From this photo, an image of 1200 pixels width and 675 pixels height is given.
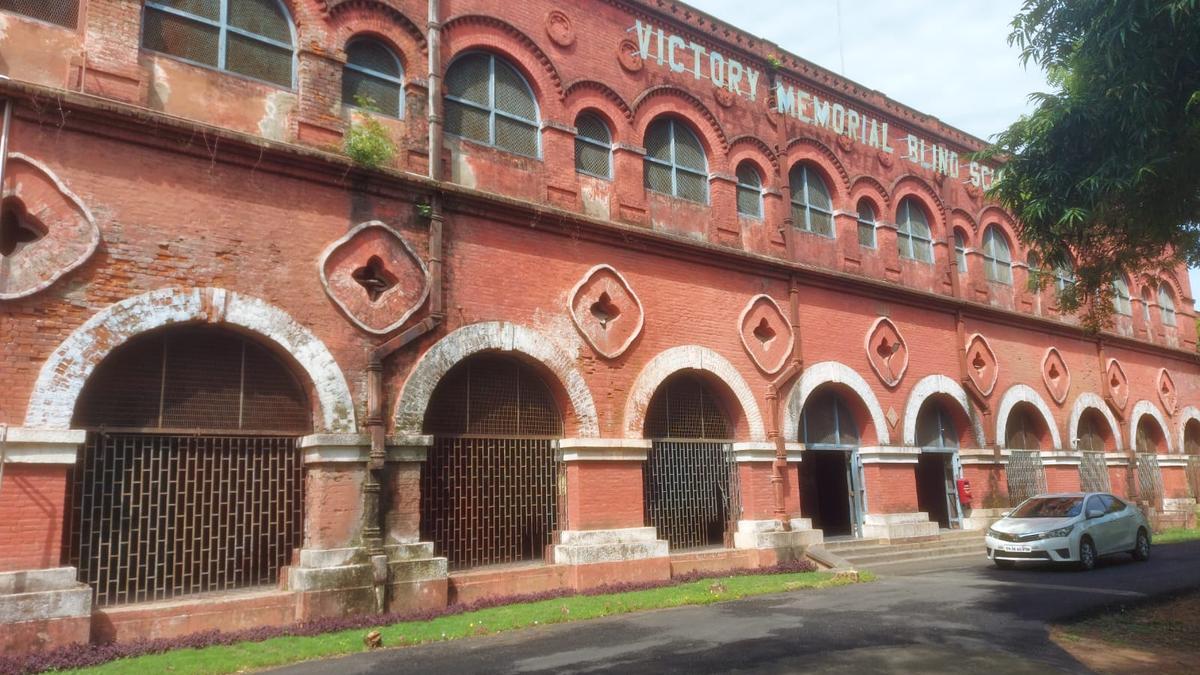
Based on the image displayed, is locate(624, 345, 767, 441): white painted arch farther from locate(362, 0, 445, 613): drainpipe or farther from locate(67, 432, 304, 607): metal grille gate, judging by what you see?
locate(67, 432, 304, 607): metal grille gate

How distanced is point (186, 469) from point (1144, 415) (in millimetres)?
23371

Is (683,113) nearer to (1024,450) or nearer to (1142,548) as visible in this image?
(1142,548)

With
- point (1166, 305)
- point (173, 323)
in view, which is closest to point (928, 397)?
point (1166, 305)

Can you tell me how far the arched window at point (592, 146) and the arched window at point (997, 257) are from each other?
35.2ft

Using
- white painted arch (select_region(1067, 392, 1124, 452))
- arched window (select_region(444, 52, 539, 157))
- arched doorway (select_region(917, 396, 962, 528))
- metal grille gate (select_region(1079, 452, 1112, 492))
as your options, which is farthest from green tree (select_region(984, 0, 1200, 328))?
metal grille gate (select_region(1079, 452, 1112, 492))

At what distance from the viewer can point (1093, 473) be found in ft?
66.8

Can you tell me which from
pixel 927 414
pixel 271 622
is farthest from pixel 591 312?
pixel 927 414

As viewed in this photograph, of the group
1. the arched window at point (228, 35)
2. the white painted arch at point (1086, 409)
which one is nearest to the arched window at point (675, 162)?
the arched window at point (228, 35)

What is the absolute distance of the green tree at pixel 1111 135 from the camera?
7668mm

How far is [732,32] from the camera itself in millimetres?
14969

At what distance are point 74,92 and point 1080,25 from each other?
1008 cm

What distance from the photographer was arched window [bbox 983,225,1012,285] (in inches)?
769

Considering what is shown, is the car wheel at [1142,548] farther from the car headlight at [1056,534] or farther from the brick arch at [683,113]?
the brick arch at [683,113]

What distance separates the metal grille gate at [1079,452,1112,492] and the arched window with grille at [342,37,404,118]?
58.3ft
